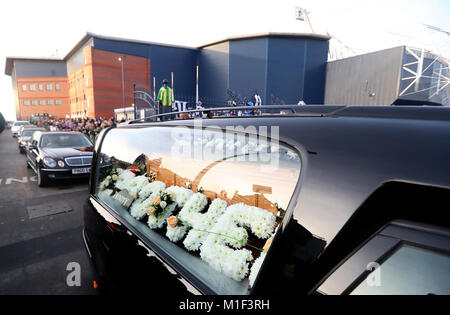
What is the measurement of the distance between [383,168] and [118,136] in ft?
7.28

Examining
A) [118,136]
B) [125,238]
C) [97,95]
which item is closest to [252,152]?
[125,238]

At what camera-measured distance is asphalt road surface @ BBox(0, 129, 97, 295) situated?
8.46 ft

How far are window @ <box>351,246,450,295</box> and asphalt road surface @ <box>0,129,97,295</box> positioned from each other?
2228 mm

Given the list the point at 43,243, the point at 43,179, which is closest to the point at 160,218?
the point at 43,243

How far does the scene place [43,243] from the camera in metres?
3.40

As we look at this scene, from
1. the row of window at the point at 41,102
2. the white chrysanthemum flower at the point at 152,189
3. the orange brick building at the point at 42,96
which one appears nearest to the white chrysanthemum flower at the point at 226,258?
the white chrysanthemum flower at the point at 152,189

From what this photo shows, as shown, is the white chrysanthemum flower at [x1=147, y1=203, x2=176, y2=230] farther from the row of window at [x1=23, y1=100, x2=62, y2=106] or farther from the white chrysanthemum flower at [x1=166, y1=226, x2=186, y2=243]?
the row of window at [x1=23, y1=100, x2=62, y2=106]

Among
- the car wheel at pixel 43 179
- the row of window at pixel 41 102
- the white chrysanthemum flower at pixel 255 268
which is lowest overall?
the car wheel at pixel 43 179

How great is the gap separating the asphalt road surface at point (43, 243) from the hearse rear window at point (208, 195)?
0.97m

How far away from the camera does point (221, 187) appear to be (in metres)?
1.50

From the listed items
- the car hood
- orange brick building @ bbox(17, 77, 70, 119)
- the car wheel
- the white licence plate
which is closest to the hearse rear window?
the white licence plate

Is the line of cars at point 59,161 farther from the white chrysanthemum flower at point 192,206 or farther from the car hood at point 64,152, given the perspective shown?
the white chrysanthemum flower at point 192,206

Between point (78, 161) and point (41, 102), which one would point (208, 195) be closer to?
point (78, 161)

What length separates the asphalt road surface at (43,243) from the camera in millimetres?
2580
